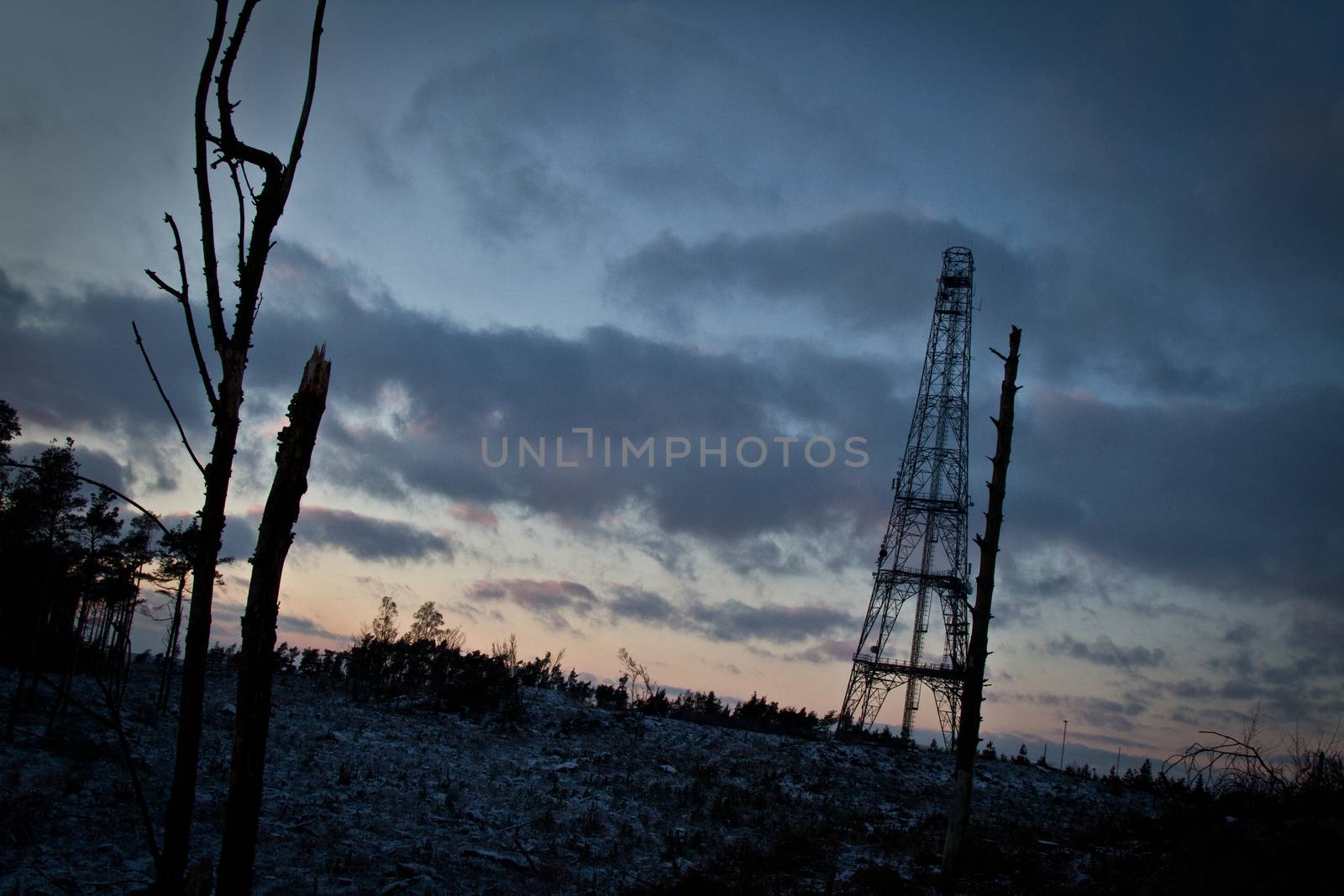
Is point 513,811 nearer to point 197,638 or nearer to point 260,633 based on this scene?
point 260,633

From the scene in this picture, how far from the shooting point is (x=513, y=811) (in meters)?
16.3

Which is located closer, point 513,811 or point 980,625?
point 980,625

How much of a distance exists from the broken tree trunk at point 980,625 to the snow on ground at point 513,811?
0.98 meters

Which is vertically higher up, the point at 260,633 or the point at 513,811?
the point at 260,633

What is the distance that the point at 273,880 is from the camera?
11344mm

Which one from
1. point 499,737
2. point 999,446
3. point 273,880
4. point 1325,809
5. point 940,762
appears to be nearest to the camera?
point 1325,809

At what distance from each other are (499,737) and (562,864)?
36.4 feet

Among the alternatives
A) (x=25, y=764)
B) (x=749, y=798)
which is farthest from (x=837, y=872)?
(x=25, y=764)

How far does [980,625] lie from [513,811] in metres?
9.80

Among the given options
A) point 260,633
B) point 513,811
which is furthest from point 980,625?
point 260,633

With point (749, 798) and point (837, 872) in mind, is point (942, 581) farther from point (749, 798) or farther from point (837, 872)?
point (837, 872)

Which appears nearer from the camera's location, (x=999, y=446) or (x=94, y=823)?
(x=94, y=823)

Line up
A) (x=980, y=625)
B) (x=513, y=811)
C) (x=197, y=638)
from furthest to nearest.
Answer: (x=513, y=811) → (x=980, y=625) → (x=197, y=638)

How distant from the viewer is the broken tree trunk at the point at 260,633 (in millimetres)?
4656
